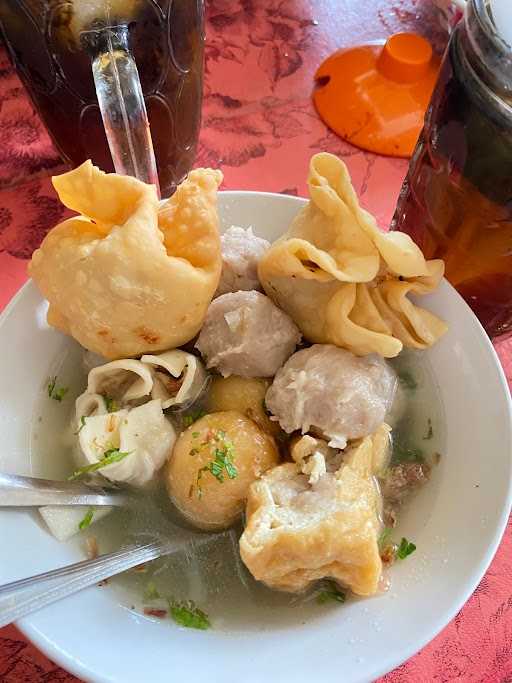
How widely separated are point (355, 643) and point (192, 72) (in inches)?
31.1

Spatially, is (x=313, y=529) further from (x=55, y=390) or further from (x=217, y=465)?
(x=55, y=390)

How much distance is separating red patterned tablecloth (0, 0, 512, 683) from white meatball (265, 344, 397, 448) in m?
0.30

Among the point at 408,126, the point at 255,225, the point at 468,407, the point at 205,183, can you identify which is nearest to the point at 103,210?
the point at 205,183

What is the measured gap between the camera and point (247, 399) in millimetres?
820

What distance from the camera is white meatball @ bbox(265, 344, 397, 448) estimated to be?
745mm

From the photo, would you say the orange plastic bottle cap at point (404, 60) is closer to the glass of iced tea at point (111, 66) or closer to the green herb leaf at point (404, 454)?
the glass of iced tea at point (111, 66)

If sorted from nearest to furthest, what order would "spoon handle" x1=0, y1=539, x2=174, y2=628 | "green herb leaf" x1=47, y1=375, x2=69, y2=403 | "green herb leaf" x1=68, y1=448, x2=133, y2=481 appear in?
"spoon handle" x1=0, y1=539, x2=174, y2=628, "green herb leaf" x1=68, y1=448, x2=133, y2=481, "green herb leaf" x1=47, y1=375, x2=69, y2=403

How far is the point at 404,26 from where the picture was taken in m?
1.33

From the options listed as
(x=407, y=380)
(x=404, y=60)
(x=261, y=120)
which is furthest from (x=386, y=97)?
(x=407, y=380)

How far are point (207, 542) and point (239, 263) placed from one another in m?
0.34

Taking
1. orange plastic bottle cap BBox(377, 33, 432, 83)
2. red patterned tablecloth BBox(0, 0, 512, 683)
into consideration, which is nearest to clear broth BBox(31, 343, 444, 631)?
red patterned tablecloth BBox(0, 0, 512, 683)

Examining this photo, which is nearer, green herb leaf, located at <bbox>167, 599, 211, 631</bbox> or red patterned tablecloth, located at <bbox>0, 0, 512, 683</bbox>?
green herb leaf, located at <bbox>167, 599, 211, 631</bbox>

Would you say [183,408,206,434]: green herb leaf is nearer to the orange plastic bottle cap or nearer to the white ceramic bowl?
the white ceramic bowl

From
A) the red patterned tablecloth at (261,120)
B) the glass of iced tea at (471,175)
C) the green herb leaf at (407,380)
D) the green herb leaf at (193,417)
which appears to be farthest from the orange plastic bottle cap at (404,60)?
the green herb leaf at (193,417)
